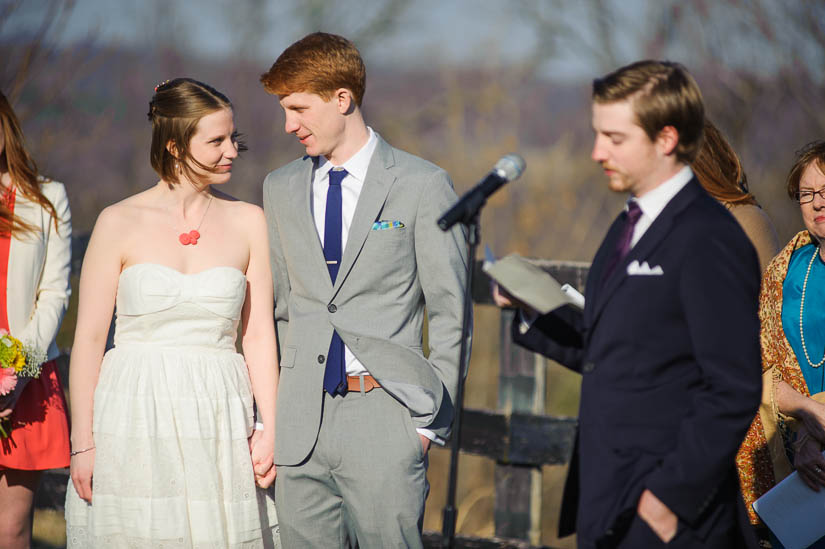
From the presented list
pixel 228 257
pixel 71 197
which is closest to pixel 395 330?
pixel 228 257

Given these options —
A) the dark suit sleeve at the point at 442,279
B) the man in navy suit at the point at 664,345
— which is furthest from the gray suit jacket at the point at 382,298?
the man in navy suit at the point at 664,345

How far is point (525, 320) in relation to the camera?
8.45 ft

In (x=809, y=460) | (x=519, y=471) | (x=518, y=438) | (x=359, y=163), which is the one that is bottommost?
(x=519, y=471)

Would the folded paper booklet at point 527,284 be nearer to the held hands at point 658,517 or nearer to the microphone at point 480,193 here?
the microphone at point 480,193

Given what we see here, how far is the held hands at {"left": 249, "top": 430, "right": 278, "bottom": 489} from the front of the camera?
3.26 m

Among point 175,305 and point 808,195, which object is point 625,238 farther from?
point 175,305

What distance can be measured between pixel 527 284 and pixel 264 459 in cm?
136

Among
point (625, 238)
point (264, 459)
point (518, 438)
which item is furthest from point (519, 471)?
point (625, 238)

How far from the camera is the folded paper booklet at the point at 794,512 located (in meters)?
2.79

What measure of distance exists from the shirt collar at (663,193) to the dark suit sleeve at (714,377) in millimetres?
173

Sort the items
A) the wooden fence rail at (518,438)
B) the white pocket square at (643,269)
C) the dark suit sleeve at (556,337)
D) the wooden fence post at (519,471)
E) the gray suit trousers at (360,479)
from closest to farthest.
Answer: the white pocket square at (643,269) → the dark suit sleeve at (556,337) → the gray suit trousers at (360,479) → the wooden fence rail at (518,438) → the wooden fence post at (519,471)

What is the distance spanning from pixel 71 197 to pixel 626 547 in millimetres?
9653

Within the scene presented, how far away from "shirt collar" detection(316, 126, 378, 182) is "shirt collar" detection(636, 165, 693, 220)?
111cm

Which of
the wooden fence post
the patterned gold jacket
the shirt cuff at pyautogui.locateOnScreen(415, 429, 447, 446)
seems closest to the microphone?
the shirt cuff at pyautogui.locateOnScreen(415, 429, 447, 446)
